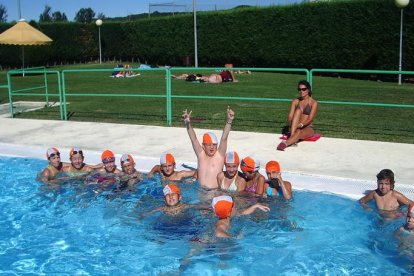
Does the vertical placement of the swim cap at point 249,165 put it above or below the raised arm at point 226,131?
below

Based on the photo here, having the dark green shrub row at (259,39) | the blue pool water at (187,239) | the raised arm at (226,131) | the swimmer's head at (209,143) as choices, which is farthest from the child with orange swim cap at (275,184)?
the dark green shrub row at (259,39)

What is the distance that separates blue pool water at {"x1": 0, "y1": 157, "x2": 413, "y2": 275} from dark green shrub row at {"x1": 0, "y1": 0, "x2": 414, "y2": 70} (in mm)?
17837

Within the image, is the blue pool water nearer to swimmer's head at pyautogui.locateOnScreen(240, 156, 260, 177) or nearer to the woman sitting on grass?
swimmer's head at pyautogui.locateOnScreen(240, 156, 260, 177)

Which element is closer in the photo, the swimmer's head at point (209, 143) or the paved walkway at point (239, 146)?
the swimmer's head at point (209, 143)

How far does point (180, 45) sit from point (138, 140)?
82.7 feet

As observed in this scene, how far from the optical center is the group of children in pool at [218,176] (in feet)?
18.5

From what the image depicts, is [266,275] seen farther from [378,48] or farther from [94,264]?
[378,48]

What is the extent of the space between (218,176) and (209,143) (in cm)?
50

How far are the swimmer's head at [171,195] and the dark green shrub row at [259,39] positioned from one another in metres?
18.5

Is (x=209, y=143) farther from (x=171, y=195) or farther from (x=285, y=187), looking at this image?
(x=285, y=187)

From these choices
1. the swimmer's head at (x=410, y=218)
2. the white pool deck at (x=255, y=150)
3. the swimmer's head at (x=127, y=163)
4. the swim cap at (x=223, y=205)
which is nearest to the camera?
the swimmer's head at (x=410, y=218)

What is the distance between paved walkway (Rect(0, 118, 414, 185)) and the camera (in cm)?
713

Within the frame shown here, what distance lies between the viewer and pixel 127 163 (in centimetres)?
725

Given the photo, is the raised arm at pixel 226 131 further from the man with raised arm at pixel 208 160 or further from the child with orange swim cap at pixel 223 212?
the child with orange swim cap at pixel 223 212
